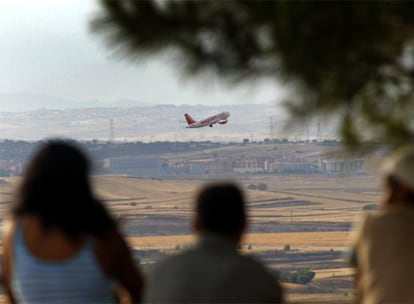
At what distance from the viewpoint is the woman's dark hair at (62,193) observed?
9.85ft

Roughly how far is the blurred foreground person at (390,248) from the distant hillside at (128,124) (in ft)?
495

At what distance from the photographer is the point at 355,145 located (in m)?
3.79

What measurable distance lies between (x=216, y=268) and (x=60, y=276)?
45 cm

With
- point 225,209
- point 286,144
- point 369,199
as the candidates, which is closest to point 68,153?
point 225,209

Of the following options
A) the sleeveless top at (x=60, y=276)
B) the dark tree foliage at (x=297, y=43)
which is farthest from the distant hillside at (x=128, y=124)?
the sleeveless top at (x=60, y=276)

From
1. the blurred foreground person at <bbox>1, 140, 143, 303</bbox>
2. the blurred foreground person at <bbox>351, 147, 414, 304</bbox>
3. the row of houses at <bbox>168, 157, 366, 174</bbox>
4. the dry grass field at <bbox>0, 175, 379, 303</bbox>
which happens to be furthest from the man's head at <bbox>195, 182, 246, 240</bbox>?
the row of houses at <bbox>168, 157, 366, 174</bbox>

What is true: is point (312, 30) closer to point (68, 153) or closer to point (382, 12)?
point (382, 12)

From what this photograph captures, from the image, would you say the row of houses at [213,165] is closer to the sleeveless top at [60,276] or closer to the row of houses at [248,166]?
the row of houses at [248,166]

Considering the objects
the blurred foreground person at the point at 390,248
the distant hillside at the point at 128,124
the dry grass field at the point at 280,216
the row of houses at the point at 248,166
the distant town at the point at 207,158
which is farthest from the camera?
the distant hillside at the point at 128,124

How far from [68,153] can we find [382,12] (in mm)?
1069

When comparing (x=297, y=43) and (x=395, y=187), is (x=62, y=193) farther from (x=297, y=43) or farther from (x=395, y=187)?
(x=395, y=187)

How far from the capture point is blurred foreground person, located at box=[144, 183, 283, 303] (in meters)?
2.86

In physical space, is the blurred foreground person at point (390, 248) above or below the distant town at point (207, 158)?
below

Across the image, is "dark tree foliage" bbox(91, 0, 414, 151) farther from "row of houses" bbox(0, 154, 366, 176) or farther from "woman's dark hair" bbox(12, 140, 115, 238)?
"row of houses" bbox(0, 154, 366, 176)
